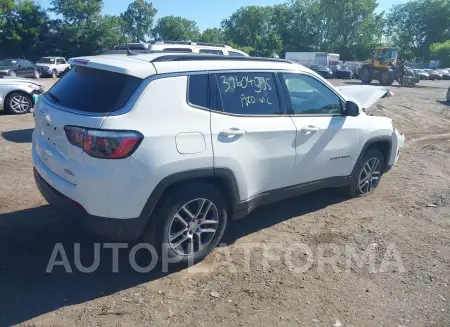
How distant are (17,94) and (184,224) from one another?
349 inches

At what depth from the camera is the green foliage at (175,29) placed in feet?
287

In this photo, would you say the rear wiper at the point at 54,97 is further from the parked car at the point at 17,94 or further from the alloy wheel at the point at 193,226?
the parked car at the point at 17,94

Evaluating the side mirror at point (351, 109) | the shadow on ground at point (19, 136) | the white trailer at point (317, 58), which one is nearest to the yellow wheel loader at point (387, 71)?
the white trailer at point (317, 58)

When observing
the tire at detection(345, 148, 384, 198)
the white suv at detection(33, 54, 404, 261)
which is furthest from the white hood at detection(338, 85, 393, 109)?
the white suv at detection(33, 54, 404, 261)

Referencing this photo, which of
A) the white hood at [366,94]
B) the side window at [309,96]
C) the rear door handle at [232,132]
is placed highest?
the side window at [309,96]

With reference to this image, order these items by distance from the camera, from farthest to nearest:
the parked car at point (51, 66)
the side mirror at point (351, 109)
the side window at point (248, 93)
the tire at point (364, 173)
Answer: the parked car at point (51, 66) → the tire at point (364, 173) → the side mirror at point (351, 109) → the side window at point (248, 93)

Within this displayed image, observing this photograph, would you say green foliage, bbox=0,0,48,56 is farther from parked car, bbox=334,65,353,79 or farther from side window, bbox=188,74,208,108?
side window, bbox=188,74,208,108

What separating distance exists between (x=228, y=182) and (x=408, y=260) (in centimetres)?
193

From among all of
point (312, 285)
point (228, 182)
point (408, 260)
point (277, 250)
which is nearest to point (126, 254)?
point (228, 182)

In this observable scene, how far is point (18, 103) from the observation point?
1042cm

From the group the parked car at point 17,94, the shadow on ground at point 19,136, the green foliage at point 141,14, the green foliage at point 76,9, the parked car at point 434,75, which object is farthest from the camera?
the green foliage at point 141,14

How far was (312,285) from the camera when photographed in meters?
3.40

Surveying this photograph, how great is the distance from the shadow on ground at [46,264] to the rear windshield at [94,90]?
101 centimetres

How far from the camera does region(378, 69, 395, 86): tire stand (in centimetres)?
2873
